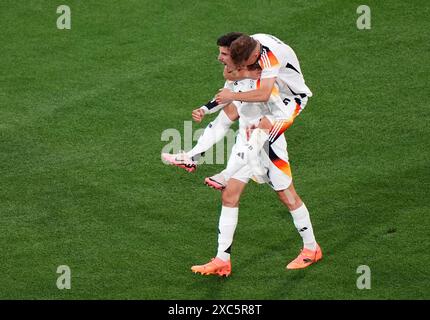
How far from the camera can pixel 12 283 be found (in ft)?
35.9

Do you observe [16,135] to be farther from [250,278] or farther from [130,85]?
[250,278]

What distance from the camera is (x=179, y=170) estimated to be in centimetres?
1327

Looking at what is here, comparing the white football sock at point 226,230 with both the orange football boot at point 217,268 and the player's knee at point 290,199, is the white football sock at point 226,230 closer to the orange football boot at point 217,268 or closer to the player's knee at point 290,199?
the orange football boot at point 217,268

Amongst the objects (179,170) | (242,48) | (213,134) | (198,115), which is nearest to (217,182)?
(198,115)

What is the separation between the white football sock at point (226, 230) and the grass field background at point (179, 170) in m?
0.28

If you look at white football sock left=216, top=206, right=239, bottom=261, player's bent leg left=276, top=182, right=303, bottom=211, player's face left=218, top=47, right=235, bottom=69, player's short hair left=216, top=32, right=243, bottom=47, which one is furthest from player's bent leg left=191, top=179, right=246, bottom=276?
player's short hair left=216, top=32, right=243, bottom=47

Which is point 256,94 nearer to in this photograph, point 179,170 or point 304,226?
point 304,226

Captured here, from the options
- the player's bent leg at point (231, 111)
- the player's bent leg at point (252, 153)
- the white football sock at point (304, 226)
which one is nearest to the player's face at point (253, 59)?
the player's bent leg at point (252, 153)

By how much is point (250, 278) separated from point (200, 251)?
2.46 ft

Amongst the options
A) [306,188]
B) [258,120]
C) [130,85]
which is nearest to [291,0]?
[130,85]

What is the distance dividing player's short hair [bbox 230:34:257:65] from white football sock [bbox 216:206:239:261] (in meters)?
1.50

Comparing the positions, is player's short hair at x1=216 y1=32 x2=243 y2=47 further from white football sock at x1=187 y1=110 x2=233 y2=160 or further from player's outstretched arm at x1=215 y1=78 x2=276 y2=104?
white football sock at x1=187 y1=110 x2=233 y2=160

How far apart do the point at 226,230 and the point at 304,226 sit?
804 millimetres

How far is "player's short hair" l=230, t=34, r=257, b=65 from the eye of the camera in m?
10.5
